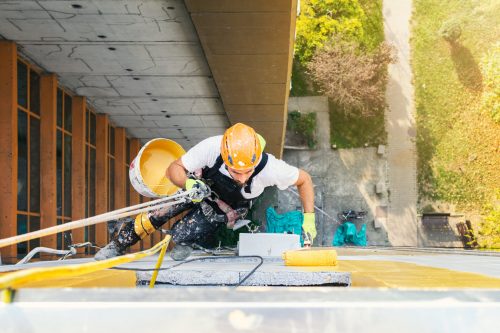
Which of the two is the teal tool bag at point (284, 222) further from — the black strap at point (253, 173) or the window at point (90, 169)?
the black strap at point (253, 173)

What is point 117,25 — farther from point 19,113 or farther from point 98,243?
point 98,243

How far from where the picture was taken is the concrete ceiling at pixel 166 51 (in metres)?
7.28

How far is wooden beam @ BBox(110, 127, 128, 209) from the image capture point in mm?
15391

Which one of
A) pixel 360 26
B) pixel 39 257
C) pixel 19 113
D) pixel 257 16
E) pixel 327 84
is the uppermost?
pixel 360 26

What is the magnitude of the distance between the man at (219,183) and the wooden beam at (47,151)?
15.2ft

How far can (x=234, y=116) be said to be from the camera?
12297 mm

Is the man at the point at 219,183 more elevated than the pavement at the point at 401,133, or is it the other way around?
the pavement at the point at 401,133

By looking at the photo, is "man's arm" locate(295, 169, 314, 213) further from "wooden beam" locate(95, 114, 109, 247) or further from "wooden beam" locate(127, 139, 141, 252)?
"wooden beam" locate(127, 139, 141, 252)

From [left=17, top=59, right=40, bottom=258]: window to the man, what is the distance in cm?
387

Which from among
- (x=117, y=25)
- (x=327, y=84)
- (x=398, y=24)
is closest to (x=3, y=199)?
(x=117, y=25)

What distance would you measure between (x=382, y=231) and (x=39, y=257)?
45.2 ft

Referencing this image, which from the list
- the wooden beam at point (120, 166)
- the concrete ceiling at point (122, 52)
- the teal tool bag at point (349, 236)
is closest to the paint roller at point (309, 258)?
the concrete ceiling at point (122, 52)

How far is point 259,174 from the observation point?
551 centimetres

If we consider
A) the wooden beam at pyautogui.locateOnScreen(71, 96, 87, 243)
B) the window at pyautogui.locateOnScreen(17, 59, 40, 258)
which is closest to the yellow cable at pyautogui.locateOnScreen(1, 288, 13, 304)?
the window at pyautogui.locateOnScreen(17, 59, 40, 258)
